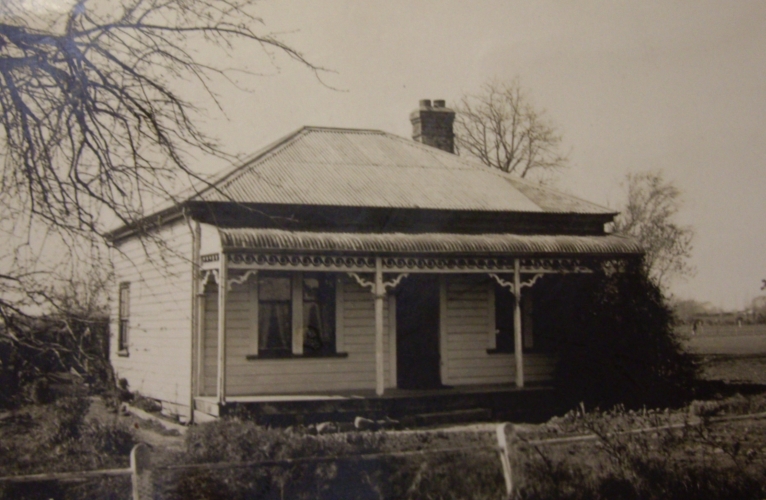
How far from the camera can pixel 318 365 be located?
1582cm

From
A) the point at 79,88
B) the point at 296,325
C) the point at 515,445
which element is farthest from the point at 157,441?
the point at 79,88

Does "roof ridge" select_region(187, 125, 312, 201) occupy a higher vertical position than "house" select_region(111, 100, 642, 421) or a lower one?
higher

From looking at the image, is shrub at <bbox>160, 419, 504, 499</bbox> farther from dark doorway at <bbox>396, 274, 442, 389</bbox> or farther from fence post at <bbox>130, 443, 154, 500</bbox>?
dark doorway at <bbox>396, 274, 442, 389</bbox>

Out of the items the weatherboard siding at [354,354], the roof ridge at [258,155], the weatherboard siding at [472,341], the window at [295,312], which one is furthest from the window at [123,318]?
the weatherboard siding at [472,341]

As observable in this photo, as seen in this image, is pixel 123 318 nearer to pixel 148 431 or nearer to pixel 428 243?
pixel 148 431

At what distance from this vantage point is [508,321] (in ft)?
A: 58.7

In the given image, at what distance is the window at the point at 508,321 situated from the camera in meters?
17.7

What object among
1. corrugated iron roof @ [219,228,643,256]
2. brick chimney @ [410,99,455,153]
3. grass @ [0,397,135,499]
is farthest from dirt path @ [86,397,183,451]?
brick chimney @ [410,99,455,153]

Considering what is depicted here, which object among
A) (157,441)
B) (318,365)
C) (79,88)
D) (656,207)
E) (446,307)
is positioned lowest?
(157,441)

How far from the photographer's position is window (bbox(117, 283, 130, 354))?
1984 centimetres

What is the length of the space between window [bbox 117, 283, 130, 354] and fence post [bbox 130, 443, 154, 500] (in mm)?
12863

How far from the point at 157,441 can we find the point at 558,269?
333 inches

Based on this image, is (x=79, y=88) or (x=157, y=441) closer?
(x=79, y=88)

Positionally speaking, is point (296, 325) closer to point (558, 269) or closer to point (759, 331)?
point (558, 269)
